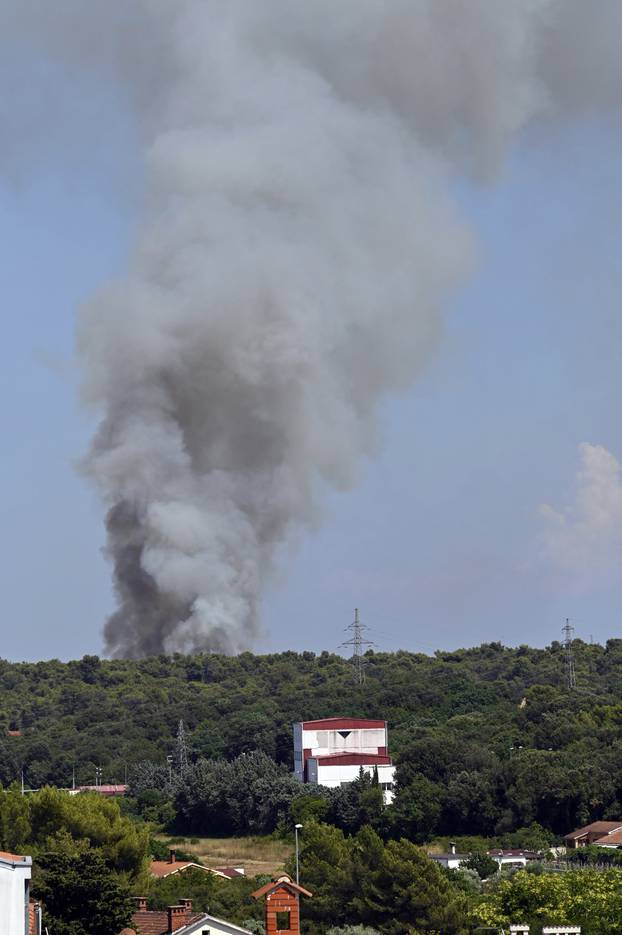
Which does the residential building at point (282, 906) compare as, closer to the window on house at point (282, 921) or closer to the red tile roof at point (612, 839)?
the window on house at point (282, 921)

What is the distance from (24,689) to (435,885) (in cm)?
7331

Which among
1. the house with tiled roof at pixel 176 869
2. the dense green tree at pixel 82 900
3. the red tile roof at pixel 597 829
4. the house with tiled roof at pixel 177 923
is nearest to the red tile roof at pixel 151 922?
the house with tiled roof at pixel 177 923

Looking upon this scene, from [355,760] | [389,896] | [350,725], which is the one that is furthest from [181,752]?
[389,896]

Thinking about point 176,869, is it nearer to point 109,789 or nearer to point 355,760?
point 355,760

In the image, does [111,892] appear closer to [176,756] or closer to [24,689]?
[176,756]

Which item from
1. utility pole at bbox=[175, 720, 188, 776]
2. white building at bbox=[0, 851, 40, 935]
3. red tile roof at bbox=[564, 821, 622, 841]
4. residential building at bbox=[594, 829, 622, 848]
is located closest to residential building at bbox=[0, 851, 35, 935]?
white building at bbox=[0, 851, 40, 935]

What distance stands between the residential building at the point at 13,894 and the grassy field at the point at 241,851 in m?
30.2

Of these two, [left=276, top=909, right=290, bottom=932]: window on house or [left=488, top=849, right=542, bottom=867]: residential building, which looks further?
[left=488, top=849, right=542, bottom=867]: residential building

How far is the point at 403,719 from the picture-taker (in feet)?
258

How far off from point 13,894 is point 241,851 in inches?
1539

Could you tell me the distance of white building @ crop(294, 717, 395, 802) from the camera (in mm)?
67562

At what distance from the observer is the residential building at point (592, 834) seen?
5103 cm

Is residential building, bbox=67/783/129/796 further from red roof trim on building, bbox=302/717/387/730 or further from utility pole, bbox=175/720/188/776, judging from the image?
red roof trim on building, bbox=302/717/387/730

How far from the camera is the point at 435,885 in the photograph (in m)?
31.0
